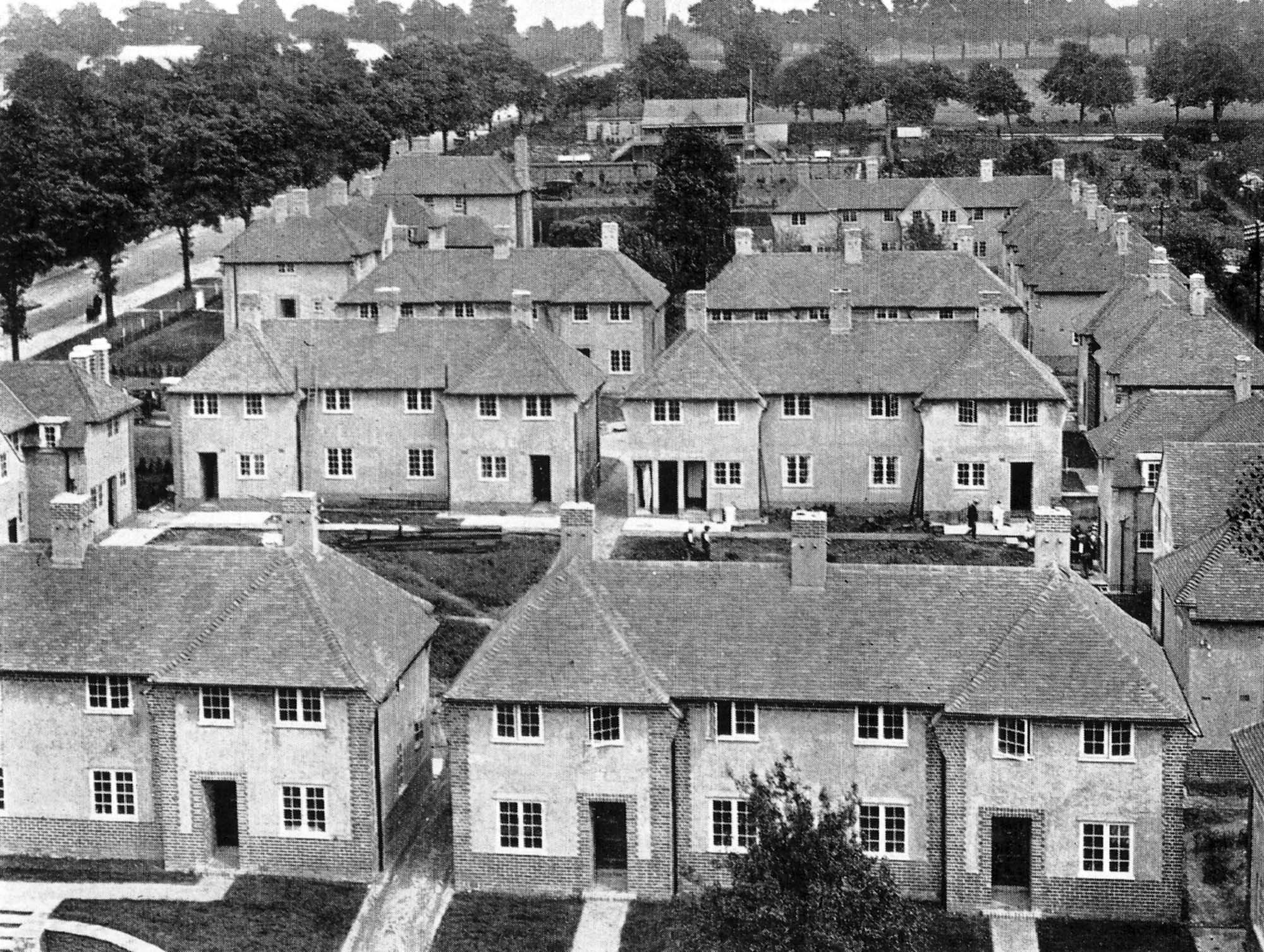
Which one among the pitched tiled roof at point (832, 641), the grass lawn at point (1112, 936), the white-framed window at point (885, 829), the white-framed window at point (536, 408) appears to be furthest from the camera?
the white-framed window at point (536, 408)

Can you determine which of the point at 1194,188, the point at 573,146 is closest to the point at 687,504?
the point at 1194,188

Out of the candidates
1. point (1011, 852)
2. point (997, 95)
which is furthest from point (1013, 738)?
point (997, 95)

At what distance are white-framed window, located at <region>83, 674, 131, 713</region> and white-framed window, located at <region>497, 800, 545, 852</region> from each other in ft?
33.3

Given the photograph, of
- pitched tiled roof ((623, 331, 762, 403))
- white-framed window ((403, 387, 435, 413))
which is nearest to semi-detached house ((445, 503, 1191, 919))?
pitched tiled roof ((623, 331, 762, 403))

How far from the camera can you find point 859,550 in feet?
236

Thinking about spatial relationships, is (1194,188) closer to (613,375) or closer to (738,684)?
(613,375)

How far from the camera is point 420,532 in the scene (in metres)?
74.3

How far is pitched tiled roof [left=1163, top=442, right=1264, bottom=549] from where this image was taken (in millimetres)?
60438

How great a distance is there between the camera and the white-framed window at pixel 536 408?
77375 mm

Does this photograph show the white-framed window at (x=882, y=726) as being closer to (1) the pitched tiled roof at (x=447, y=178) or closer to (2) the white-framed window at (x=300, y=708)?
(2) the white-framed window at (x=300, y=708)

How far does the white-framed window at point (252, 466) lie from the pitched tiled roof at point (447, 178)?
4242 cm

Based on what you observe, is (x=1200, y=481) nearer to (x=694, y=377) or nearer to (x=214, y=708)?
(x=694, y=377)

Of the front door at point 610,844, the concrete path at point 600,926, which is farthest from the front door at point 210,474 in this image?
the concrete path at point 600,926

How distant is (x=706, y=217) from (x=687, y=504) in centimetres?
4513
